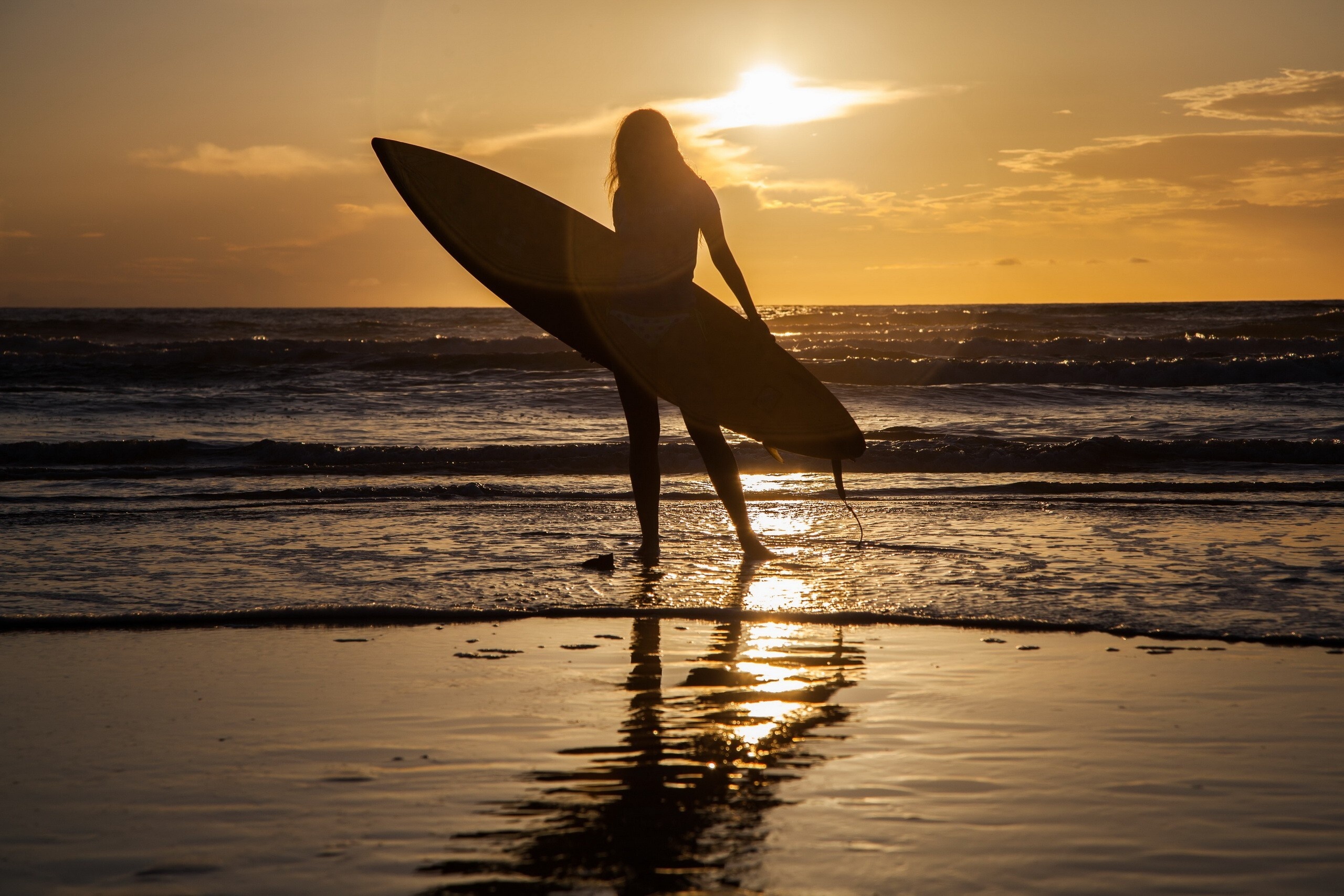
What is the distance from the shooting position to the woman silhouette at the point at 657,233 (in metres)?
4.32

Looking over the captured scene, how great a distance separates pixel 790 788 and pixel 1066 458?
6.83 m

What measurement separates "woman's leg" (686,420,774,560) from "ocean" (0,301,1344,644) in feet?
0.43

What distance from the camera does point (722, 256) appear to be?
4.43 m

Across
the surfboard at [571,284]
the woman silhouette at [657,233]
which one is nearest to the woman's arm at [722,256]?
the woman silhouette at [657,233]

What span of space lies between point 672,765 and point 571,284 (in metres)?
3.15

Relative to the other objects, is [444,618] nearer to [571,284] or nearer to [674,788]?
[674,788]

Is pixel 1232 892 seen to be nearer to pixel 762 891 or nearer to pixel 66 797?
pixel 762 891

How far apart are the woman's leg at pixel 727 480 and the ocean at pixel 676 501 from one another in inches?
5.2

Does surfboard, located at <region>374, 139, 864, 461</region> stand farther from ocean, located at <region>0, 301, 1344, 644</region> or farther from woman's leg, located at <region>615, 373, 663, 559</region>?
ocean, located at <region>0, 301, 1344, 644</region>

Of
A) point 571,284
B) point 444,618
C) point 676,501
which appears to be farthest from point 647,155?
point 676,501

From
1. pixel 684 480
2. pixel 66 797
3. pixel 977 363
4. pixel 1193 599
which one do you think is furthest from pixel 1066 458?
pixel 977 363

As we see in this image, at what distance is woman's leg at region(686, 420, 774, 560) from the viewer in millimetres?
4586

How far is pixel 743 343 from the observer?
5176 mm

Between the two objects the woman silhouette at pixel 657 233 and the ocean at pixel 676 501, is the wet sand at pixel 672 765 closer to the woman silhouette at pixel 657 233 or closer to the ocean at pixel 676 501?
the ocean at pixel 676 501
